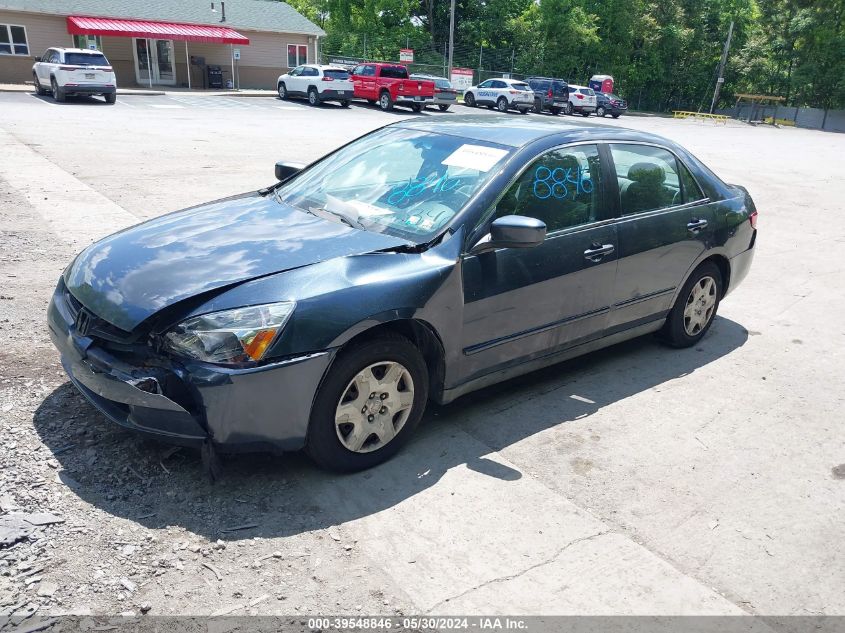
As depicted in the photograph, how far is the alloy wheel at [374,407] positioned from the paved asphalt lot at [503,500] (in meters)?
0.19

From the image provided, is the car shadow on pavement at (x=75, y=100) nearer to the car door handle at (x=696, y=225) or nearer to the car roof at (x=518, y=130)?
the car roof at (x=518, y=130)

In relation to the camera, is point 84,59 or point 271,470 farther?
point 84,59

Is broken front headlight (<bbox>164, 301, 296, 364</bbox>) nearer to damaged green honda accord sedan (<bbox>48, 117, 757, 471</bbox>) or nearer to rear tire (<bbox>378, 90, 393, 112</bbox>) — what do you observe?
damaged green honda accord sedan (<bbox>48, 117, 757, 471</bbox>)

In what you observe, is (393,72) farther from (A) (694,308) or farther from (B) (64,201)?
(A) (694,308)

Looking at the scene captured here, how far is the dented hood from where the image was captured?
3.27m

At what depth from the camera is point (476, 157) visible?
4.16 meters

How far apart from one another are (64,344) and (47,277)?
2990 mm

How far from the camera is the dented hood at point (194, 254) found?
3266 millimetres

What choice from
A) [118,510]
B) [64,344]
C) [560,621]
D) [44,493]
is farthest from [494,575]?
[64,344]

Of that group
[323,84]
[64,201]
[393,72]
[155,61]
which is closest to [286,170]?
[64,201]

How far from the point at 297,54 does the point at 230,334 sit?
4047 centimetres

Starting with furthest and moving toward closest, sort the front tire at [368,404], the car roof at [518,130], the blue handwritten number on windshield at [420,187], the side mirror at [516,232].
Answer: the car roof at [518,130]
the blue handwritten number on windshield at [420,187]
the side mirror at [516,232]
the front tire at [368,404]

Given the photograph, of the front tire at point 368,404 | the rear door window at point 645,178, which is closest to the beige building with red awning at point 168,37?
the rear door window at point 645,178

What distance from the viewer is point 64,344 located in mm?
3475
